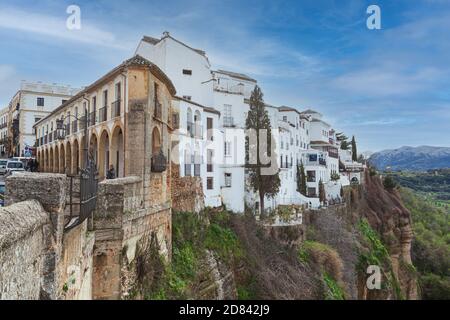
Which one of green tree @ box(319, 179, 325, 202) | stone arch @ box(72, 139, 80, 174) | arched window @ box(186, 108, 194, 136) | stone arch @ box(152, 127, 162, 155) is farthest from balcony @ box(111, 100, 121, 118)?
green tree @ box(319, 179, 325, 202)

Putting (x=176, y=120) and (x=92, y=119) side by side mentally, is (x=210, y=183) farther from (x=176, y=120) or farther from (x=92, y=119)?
(x=92, y=119)

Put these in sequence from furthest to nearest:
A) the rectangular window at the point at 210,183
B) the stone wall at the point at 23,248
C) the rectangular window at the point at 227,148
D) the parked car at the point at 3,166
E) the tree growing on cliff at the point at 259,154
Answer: the tree growing on cliff at the point at 259,154 → the rectangular window at the point at 227,148 → the parked car at the point at 3,166 → the rectangular window at the point at 210,183 → the stone wall at the point at 23,248

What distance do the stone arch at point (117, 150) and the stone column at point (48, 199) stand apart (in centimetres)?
1039

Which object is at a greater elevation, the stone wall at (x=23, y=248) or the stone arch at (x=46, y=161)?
the stone arch at (x=46, y=161)

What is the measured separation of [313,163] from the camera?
4544 cm

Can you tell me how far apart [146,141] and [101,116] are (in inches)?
182

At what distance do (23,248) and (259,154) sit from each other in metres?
27.5

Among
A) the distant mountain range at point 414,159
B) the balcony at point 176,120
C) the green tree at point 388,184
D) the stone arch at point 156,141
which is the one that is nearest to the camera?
the stone arch at point 156,141

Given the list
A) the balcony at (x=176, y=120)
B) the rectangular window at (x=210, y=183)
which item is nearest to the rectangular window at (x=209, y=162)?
the rectangular window at (x=210, y=183)

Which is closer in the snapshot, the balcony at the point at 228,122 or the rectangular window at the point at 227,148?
the rectangular window at the point at 227,148

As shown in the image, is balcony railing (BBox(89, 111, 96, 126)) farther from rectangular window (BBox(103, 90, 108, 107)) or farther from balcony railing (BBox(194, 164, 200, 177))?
balcony railing (BBox(194, 164, 200, 177))

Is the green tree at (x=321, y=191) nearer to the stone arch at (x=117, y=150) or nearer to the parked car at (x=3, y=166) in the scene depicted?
the stone arch at (x=117, y=150)

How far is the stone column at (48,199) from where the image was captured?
5.38m

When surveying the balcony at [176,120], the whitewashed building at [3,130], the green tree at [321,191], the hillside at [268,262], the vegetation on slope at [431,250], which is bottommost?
the vegetation on slope at [431,250]
